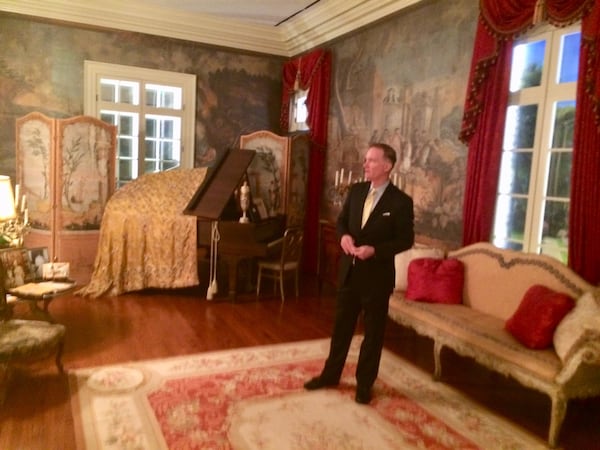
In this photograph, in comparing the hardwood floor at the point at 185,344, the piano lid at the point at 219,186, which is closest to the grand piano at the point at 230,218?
the piano lid at the point at 219,186

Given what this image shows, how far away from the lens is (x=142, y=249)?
18.5 feet

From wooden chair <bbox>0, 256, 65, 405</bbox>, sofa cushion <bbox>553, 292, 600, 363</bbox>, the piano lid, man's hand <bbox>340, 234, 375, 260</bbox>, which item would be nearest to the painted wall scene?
the piano lid

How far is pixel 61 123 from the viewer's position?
565 cm

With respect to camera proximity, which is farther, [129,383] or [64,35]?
[64,35]

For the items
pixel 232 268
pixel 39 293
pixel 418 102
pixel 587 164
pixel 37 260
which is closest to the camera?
pixel 587 164

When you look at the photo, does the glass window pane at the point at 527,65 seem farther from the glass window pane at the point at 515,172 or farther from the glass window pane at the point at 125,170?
the glass window pane at the point at 125,170

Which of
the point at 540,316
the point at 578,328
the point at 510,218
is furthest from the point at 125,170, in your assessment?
the point at 578,328

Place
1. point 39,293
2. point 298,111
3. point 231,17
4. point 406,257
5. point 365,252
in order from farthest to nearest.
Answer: point 298,111 < point 231,17 < point 406,257 < point 39,293 < point 365,252

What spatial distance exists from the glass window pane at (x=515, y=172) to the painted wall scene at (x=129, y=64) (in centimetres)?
460

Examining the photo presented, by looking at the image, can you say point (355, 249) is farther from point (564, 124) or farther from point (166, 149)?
point (166, 149)

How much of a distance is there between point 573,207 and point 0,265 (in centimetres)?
431

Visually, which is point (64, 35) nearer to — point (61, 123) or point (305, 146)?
point (61, 123)

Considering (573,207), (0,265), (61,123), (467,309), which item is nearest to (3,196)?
(0,265)

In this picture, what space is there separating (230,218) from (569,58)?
3792mm
